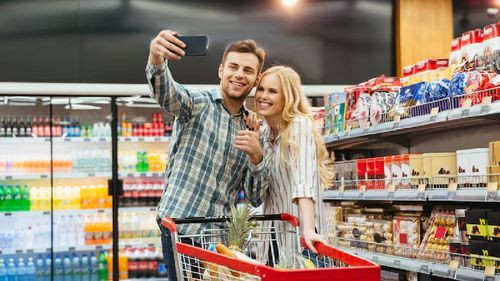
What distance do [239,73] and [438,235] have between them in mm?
1537

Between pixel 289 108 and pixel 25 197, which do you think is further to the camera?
pixel 25 197

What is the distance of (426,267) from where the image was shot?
3.48 metres

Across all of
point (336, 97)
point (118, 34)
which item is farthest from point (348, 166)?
point (118, 34)

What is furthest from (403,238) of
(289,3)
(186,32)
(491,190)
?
(289,3)

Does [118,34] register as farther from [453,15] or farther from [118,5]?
[453,15]

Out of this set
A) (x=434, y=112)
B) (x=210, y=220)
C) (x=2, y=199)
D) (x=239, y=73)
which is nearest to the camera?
(x=210, y=220)

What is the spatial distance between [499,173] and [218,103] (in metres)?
1.20

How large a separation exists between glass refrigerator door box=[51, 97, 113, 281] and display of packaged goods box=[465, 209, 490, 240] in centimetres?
359

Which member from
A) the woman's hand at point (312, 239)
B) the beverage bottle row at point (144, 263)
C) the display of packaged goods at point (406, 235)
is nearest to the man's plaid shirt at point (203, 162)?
the woman's hand at point (312, 239)

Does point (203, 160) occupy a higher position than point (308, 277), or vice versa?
point (203, 160)

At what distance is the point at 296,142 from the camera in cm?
262

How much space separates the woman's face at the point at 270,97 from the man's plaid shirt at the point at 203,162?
11 centimetres

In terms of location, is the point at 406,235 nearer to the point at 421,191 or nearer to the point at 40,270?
the point at 421,191

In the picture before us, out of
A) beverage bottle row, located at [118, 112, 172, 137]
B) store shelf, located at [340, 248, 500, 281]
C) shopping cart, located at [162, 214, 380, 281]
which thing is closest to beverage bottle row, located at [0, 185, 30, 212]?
beverage bottle row, located at [118, 112, 172, 137]
